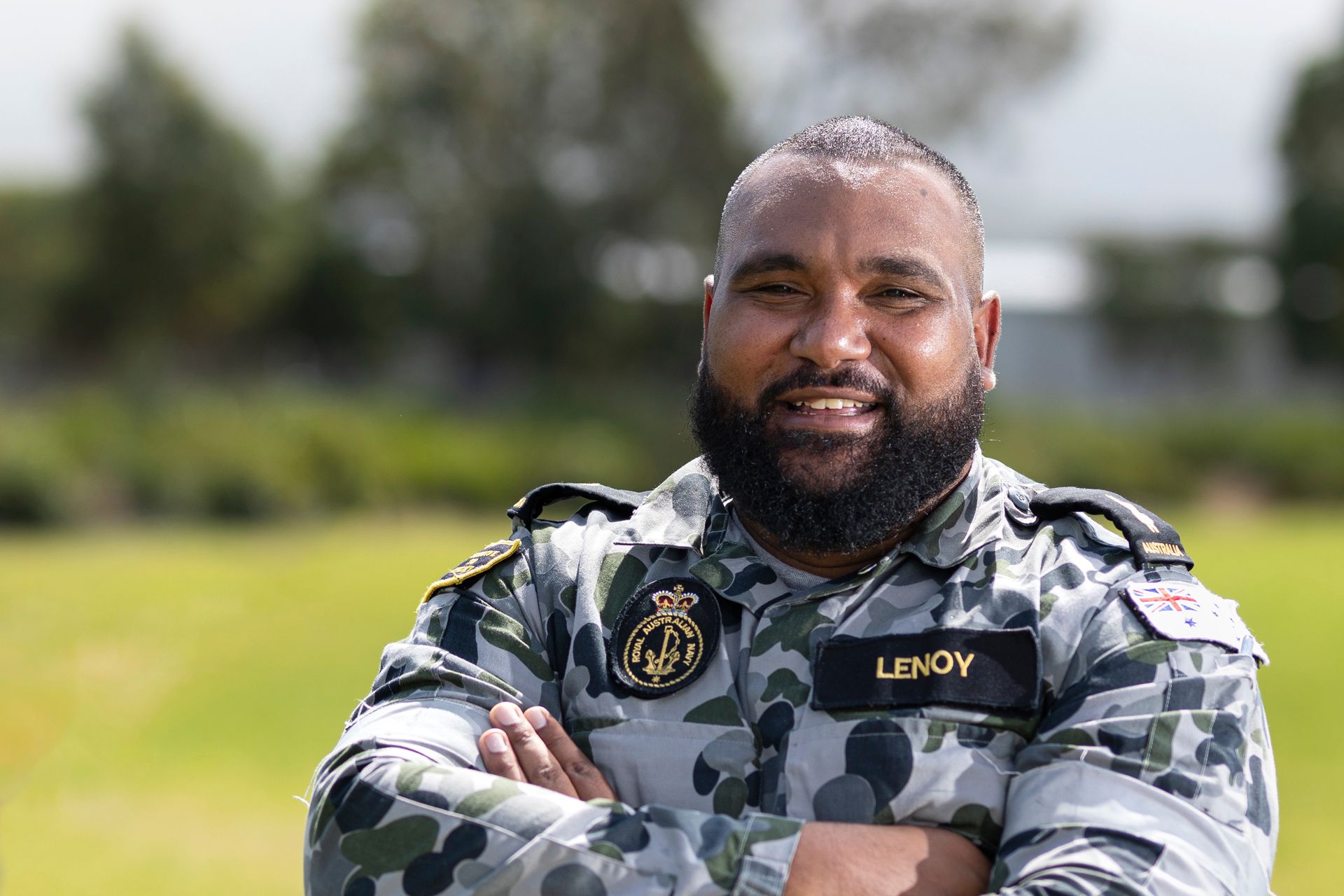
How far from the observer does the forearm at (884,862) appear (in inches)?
67.8

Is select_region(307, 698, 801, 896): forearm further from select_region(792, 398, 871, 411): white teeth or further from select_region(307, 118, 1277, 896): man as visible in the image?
select_region(792, 398, 871, 411): white teeth

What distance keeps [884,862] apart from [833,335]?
75 cm

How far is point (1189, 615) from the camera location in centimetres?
185

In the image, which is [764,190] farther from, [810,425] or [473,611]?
[473,611]

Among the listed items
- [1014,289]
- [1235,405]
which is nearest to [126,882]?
[1235,405]

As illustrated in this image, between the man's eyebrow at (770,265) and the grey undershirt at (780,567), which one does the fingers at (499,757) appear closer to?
the grey undershirt at (780,567)

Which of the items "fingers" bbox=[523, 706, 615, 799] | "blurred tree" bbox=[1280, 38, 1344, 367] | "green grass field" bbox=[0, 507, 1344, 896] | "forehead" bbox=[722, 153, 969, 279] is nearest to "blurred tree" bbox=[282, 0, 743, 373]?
"green grass field" bbox=[0, 507, 1344, 896]

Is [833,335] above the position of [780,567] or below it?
above

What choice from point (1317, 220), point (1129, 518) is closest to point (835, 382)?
point (1129, 518)

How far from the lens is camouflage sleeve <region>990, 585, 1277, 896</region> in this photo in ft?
5.45

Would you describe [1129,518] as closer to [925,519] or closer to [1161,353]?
[925,519]

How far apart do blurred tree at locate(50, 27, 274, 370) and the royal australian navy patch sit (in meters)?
18.1

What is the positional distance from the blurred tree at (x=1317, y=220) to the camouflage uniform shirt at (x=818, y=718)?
25.6 metres

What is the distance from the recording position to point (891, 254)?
2.02 meters
